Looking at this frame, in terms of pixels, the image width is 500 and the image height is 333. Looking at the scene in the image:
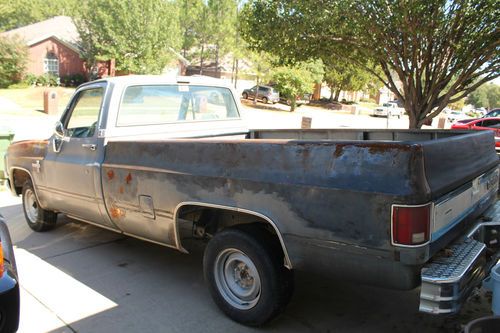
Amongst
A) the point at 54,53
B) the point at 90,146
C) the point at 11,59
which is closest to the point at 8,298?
the point at 90,146

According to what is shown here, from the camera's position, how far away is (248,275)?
137 inches

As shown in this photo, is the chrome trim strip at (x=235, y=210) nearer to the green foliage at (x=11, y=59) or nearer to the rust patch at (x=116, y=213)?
the rust patch at (x=116, y=213)

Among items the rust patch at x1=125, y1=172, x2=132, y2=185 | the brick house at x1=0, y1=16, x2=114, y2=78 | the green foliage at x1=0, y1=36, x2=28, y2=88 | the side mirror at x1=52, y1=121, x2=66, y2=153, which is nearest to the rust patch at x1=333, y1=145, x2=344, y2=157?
the rust patch at x1=125, y1=172, x2=132, y2=185

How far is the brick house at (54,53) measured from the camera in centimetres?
3931

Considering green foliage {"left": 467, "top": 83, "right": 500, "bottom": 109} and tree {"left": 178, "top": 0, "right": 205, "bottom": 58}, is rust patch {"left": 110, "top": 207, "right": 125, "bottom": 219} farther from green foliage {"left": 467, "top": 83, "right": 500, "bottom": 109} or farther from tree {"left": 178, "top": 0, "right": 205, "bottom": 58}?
green foliage {"left": 467, "top": 83, "right": 500, "bottom": 109}

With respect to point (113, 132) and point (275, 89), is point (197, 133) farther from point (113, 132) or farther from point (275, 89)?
point (275, 89)

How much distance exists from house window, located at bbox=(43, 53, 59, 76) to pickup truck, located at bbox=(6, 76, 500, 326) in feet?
128

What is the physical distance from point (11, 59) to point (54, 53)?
5369mm

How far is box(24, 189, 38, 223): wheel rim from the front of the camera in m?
5.83

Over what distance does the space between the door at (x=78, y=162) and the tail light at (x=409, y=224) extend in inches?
117

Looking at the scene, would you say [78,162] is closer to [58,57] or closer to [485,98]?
[58,57]

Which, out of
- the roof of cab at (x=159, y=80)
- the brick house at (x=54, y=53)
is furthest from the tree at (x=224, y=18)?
the roof of cab at (x=159, y=80)

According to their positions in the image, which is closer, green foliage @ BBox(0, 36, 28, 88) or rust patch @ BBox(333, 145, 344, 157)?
rust patch @ BBox(333, 145, 344, 157)

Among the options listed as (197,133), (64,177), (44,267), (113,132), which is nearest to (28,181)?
(64,177)
